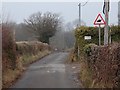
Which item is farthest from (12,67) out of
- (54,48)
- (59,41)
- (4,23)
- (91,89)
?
(59,41)

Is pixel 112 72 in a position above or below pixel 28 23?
below

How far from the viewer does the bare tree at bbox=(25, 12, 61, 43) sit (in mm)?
71238

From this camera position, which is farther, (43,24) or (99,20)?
(43,24)

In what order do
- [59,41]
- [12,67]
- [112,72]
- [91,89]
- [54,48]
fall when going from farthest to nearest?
[59,41] < [54,48] < [12,67] < [91,89] < [112,72]

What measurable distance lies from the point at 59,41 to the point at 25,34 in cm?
1538

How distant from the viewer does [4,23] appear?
20594 mm

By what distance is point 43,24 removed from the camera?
71.8 meters

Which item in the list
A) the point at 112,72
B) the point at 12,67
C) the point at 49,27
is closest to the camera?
the point at 112,72

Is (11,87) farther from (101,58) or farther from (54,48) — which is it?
(54,48)

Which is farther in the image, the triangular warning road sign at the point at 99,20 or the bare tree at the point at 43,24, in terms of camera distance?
the bare tree at the point at 43,24

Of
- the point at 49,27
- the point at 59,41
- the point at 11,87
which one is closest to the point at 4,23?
the point at 11,87

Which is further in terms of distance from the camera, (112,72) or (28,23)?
(28,23)

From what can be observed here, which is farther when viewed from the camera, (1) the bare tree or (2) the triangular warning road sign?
(1) the bare tree

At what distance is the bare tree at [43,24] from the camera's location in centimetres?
7124
